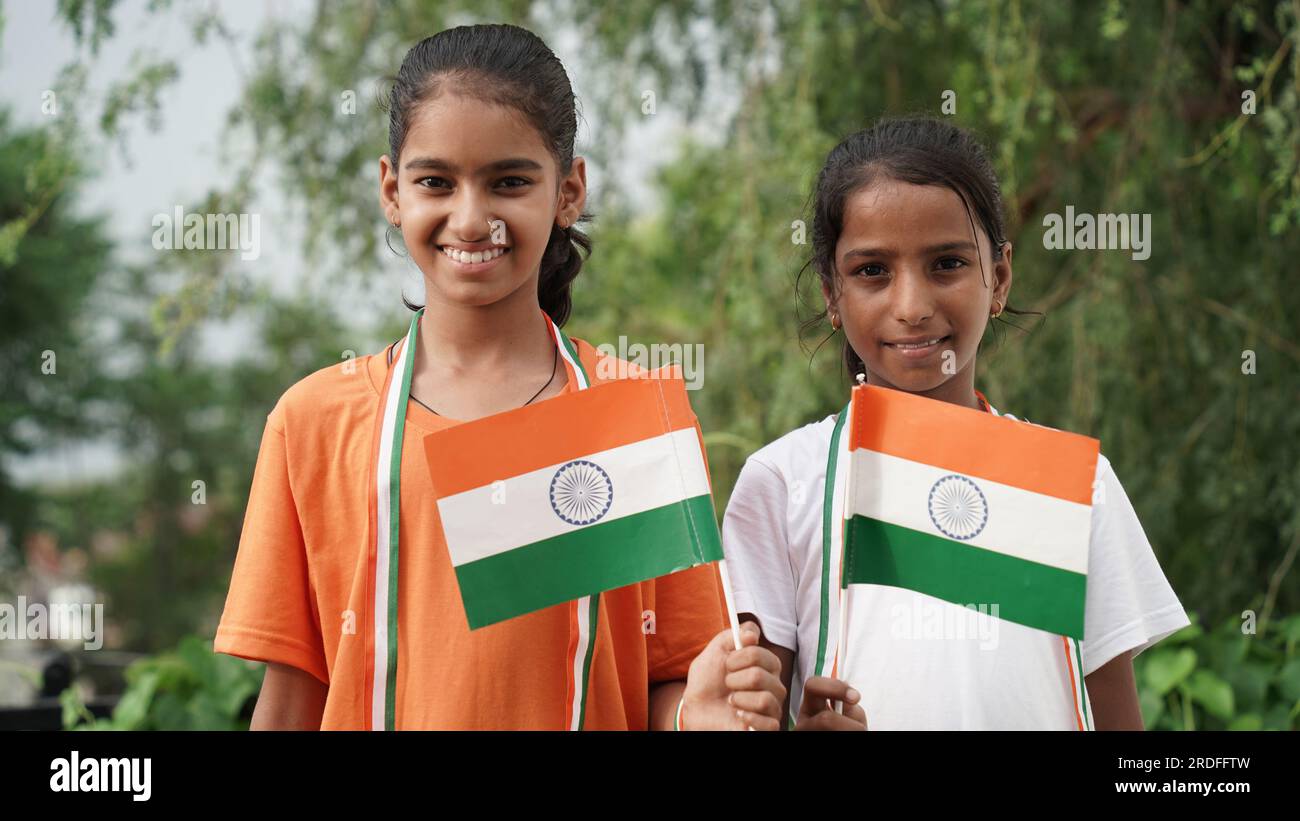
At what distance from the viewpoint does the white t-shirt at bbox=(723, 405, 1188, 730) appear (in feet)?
5.23

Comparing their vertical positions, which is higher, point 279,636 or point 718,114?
point 718,114

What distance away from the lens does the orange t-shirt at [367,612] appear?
1.56m

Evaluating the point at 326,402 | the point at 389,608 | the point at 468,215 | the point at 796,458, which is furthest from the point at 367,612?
the point at 796,458

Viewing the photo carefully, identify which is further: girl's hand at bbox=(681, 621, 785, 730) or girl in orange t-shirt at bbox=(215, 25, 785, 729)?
girl in orange t-shirt at bbox=(215, 25, 785, 729)

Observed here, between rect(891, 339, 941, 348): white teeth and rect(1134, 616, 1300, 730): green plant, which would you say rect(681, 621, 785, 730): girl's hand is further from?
rect(1134, 616, 1300, 730): green plant

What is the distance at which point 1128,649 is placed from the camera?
5.29ft

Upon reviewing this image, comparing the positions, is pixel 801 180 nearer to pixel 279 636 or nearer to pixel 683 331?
pixel 683 331

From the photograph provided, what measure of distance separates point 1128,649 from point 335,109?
3.04 meters

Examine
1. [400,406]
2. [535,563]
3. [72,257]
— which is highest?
[72,257]

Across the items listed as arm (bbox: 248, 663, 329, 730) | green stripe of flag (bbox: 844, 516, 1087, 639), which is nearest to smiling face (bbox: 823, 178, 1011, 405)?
green stripe of flag (bbox: 844, 516, 1087, 639)

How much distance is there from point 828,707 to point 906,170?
75 centimetres

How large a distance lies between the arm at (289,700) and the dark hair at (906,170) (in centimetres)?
90

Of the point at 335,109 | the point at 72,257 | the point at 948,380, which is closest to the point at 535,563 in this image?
the point at 948,380

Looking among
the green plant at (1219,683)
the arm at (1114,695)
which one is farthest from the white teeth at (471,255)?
the green plant at (1219,683)
